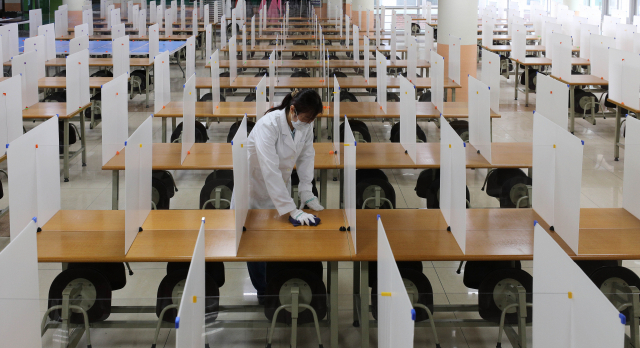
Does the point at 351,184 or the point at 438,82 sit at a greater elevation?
the point at 438,82

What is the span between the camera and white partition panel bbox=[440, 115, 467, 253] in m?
2.96

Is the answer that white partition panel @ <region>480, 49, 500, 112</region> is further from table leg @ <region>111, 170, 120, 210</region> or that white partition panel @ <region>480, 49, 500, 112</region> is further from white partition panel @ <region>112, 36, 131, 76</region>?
white partition panel @ <region>112, 36, 131, 76</region>

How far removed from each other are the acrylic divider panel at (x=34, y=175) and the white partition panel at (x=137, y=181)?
49 cm

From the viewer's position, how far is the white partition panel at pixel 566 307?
170cm

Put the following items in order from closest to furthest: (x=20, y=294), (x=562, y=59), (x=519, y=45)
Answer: (x=20, y=294) < (x=562, y=59) < (x=519, y=45)

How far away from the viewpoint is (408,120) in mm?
4715

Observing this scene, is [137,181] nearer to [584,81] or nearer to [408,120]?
[408,120]

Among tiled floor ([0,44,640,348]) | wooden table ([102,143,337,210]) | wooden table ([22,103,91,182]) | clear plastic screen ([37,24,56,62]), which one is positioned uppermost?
clear plastic screen ([37,24,56,62])

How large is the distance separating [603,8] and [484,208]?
1252 cm

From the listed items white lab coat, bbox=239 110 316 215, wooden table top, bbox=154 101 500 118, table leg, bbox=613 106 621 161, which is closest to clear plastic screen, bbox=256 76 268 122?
wooden table top, bbox=154 101 500 118

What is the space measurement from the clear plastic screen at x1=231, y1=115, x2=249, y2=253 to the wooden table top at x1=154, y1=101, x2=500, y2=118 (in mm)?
2673

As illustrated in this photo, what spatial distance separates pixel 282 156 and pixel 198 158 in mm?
1417

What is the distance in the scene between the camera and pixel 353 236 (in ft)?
9.86

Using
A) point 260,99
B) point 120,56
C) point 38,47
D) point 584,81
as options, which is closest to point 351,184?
point 260,99
